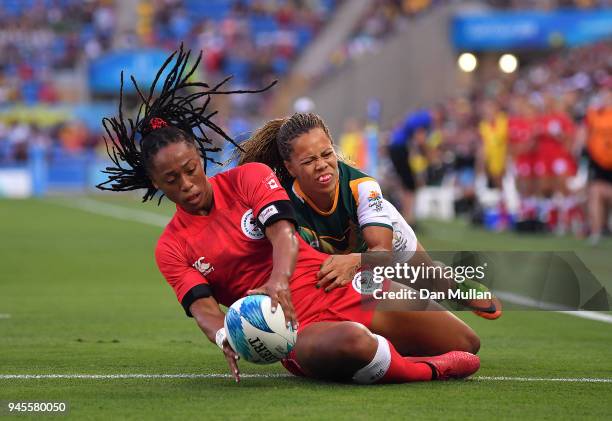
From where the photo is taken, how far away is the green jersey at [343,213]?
21.1ft

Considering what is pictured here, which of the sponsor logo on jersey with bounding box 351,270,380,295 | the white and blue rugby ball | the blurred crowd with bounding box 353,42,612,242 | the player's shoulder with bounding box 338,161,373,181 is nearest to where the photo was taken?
the white and blue rugby ball

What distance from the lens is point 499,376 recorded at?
6.44 meters

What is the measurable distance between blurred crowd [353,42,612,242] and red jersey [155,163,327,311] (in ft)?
37.0

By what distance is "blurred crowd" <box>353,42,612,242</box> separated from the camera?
1755 centimetres

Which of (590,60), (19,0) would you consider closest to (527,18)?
(590,60)

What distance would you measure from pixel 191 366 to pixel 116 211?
2276cm

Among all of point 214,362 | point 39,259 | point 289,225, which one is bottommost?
point 39,259

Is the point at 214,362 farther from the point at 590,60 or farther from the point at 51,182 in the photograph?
the point at 51,182

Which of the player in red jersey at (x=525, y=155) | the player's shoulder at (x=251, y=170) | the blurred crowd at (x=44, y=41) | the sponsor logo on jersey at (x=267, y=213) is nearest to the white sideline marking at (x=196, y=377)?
the sponsor logo on jersey at (x=267, y=213)

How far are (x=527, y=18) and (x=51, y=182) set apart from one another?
18.3 meters

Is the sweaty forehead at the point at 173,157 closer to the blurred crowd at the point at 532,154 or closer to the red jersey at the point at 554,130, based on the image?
the blurred crowd at the point at 532,154

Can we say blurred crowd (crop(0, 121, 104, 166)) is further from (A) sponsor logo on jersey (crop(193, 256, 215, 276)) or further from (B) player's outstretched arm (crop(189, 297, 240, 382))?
(B) player's outstretched arm (crop(189, 297, 240, 382))

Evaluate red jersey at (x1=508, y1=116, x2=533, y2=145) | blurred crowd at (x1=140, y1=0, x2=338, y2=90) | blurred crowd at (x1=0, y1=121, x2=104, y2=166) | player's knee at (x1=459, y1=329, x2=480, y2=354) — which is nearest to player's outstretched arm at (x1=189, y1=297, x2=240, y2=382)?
player's knee at (x1=459, y1=329, x2=480, y2=354)

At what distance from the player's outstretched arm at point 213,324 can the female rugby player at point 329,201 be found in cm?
54
